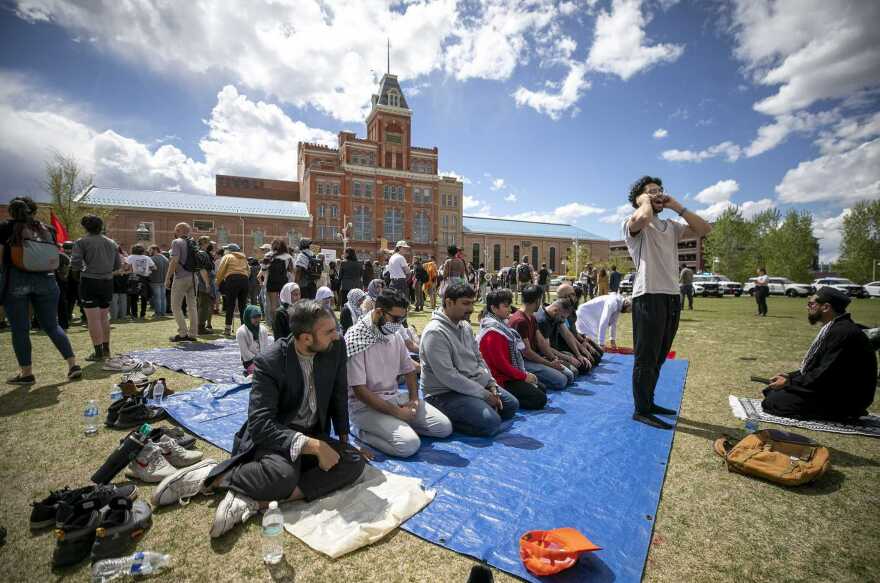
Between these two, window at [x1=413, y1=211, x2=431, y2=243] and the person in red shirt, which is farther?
window at [x1=413, y1=211, x2=431, y2=243]

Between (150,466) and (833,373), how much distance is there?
→ 21.0 feet

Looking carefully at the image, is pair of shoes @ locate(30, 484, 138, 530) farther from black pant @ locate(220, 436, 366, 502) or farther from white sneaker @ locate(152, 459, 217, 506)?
black pant @ locate(220, 436, 366, 502)

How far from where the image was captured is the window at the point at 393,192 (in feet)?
159

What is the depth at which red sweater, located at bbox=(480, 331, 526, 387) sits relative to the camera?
4727mm

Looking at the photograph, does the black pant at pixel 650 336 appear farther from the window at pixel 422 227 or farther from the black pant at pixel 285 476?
the window at pixel 422 227

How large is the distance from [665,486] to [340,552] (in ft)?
7.80

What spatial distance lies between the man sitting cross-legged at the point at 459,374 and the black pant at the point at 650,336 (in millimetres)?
1380

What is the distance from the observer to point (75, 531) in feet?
6.83

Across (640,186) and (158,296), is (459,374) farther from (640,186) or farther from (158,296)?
(158,296)

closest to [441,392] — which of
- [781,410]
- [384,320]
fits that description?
[384,320]

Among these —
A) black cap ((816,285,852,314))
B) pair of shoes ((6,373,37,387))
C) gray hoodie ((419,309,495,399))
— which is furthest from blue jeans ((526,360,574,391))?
pair of shoes ((6,373,37,387))

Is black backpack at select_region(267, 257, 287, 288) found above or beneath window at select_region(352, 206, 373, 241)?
beneath

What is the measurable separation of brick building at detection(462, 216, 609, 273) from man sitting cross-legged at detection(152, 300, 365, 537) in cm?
5579

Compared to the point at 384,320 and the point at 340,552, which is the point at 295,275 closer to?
the point at 384,320
